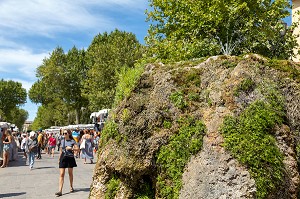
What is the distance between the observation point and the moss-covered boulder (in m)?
5.09

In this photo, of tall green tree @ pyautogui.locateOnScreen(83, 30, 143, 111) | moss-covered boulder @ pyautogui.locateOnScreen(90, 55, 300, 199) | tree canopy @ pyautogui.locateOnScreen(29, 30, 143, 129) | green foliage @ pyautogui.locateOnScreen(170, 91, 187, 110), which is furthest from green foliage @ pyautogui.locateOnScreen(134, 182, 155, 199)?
tall green tree @ pyautogui.locateOnScreen(83, 30, 143, 111)

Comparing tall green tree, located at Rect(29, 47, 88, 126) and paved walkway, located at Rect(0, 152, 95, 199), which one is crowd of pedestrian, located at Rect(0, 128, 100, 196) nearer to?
paved walkway, located at Rect(0, 152, 95, 199)

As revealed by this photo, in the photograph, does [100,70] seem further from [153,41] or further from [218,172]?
[218,172]

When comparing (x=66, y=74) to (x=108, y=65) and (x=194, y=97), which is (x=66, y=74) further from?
(x=194, y=97)

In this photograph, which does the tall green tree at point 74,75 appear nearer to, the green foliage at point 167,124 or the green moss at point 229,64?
the green moss at point 229,64

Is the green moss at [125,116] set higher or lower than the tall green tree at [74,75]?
lower

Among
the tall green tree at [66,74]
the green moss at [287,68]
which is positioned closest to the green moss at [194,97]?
the green moss at [287,68]

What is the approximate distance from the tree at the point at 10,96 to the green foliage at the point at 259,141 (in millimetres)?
78178

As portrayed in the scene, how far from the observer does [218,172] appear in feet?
16.6

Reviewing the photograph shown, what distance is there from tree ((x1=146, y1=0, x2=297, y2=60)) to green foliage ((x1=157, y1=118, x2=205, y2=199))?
44.7 feet

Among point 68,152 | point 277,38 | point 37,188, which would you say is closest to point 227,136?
point 68,152

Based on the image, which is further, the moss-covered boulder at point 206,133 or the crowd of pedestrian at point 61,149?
the crowd of pedestrian at point 61,149

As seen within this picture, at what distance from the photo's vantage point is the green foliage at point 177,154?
552 cm

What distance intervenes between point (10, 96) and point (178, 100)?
79108 mm
